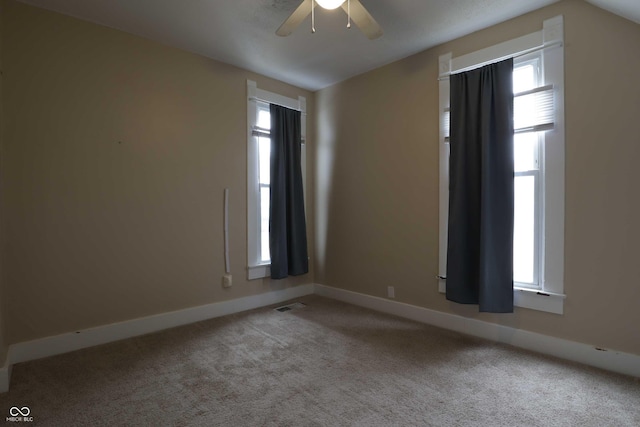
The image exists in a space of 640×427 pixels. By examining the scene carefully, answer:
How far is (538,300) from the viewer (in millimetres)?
2572

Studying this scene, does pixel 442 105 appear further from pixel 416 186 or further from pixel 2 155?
pixel 2 155

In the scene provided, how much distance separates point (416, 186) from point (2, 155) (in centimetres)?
344

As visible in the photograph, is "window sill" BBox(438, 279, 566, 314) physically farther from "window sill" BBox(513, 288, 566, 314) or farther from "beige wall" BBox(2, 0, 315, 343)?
"beige wall" BBox(2, 0, 315, 343)

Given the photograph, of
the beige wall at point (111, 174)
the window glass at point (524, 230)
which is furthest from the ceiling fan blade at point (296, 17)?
the window glass at point (524, 230)

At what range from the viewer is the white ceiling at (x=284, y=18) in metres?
2.49

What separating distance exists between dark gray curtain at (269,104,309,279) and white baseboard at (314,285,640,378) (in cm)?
91

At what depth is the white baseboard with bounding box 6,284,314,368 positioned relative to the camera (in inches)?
96.8

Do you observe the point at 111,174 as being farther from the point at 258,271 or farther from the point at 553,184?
the point at 553,184

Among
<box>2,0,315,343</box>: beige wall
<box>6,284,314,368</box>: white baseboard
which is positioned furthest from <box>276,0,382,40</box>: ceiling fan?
<box>6,284,314,368</box>: white baseboard

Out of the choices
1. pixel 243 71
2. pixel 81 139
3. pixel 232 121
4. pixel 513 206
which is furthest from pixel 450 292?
pixel 81 139

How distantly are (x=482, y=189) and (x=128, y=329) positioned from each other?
3.31 meters

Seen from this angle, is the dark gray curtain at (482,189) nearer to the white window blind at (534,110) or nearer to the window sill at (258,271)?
the white window blind at (534,110)

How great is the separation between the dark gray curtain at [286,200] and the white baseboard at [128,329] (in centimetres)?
44

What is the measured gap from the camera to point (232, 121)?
360cm
